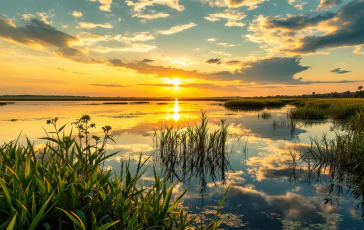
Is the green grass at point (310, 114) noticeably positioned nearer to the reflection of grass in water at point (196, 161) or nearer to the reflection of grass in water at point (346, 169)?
the reflection of grass in water at point (346, 169)

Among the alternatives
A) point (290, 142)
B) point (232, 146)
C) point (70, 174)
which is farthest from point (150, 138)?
point (70, 174)

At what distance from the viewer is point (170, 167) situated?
10945 millimetres

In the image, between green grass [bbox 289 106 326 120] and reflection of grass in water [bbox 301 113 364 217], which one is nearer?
reflection of grass in water [bbox 301 113 364 217]

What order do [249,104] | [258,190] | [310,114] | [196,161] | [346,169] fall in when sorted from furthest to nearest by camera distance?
[249,104] → [310,114] → [196,161] → [346,169] → [258,190]

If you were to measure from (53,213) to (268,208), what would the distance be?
19.1 ft

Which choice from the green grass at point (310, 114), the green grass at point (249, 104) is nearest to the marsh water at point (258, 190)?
the green grass at point (310, 114)

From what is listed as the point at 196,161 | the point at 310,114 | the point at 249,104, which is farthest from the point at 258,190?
the point at 249,104

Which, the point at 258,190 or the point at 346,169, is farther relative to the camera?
the point at 346,169

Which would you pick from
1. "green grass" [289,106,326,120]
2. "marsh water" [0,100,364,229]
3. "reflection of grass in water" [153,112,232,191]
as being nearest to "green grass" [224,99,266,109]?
"green grass" [289,106,326,120]

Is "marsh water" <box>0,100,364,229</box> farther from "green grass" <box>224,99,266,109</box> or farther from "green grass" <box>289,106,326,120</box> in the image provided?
"green grass" <box>224,99,266,109</box>

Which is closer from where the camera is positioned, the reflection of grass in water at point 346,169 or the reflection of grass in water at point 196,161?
the reflection of grass in water at point 346,169

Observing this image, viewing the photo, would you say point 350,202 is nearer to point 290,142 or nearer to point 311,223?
point 311,223

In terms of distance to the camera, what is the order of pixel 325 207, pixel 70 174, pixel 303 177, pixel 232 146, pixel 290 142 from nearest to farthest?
pixel 70 174 → pixel 325 207 → pixel 303 177 → pixel 232 146 → pixel 290 142

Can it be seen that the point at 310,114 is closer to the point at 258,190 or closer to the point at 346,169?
the point at 346,169
